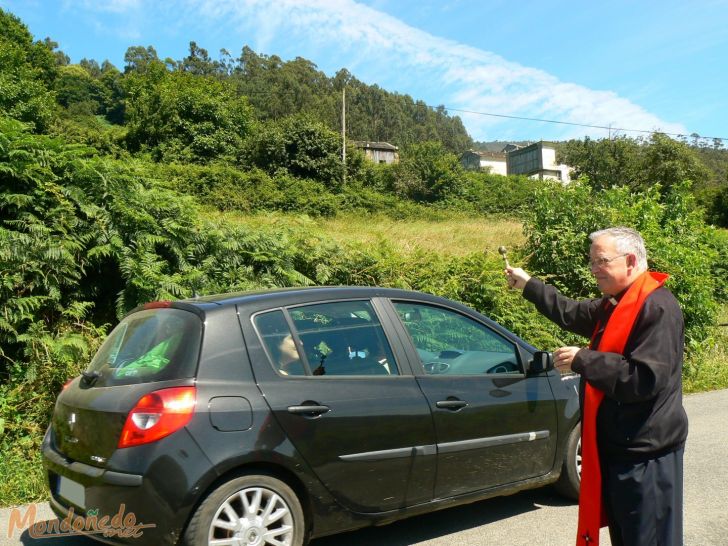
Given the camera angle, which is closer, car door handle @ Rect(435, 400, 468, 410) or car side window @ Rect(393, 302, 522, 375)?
car door handle @ Rect(435, 400, 468, 410)

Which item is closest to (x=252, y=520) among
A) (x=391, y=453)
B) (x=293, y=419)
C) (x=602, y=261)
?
(x=293, y=419)

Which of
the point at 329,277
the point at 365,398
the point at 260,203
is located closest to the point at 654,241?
the point at 329,277

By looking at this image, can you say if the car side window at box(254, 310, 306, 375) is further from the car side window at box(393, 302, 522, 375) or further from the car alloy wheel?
the car side window at box(393, 302, 522, 375)

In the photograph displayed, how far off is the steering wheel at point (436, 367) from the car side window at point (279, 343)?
94 cm

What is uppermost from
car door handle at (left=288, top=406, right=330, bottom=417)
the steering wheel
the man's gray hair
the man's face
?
the man's gray hair

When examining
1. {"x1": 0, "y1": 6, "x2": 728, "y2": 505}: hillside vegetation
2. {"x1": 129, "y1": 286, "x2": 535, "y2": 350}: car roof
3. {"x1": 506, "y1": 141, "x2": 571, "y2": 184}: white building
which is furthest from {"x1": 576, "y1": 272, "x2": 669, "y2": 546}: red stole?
{"x1": 506, "y1": 141, "x2": 571, "y2": 184}: white building

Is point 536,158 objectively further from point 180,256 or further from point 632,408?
point 632,408

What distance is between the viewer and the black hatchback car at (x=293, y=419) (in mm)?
3320

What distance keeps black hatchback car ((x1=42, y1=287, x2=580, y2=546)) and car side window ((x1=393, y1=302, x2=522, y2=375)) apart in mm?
11

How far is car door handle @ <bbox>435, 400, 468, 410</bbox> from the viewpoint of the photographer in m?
4.17

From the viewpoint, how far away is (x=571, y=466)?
4914 mm

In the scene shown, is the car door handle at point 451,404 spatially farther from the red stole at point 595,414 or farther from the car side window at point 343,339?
the red stole at point 595,414

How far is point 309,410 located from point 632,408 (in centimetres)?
173


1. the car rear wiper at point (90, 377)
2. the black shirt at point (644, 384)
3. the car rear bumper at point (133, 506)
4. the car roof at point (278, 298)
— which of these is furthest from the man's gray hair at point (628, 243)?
the car rear wiper at point (90, 377)
